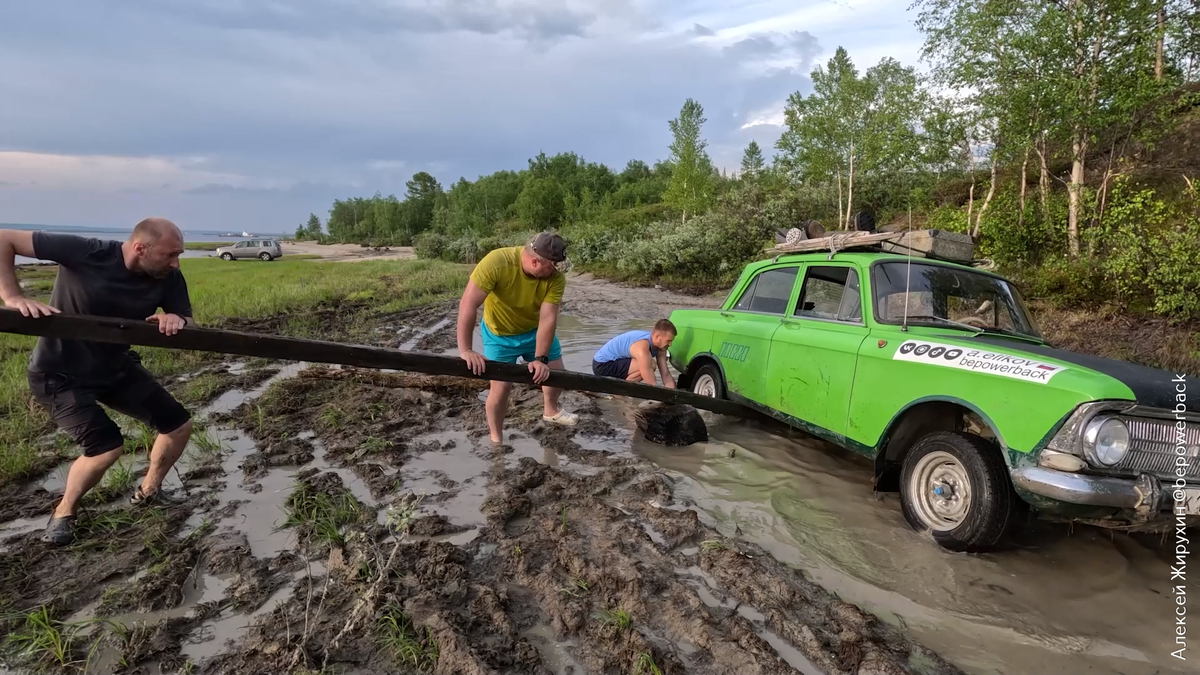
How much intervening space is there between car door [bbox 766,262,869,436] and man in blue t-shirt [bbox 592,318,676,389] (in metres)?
1.25

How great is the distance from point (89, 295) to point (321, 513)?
5.92 ft

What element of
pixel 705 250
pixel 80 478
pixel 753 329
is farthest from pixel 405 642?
pixel 705 250

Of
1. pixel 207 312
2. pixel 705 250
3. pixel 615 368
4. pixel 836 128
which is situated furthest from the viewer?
pixel 836 128

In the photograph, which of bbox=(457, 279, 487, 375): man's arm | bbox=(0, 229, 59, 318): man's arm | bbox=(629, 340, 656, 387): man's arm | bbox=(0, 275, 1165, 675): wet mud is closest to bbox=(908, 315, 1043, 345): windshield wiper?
bbox=(0, 275, 1165, 675): wet mud

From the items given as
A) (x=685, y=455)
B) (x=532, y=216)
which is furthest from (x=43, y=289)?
(x=532, y=216)

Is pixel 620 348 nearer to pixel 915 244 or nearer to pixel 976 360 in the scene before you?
pixel 915 244

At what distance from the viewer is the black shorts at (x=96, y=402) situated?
325 cm

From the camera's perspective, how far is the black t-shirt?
3184 millimetres

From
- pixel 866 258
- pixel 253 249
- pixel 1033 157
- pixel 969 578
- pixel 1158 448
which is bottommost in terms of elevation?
pixel 969 578

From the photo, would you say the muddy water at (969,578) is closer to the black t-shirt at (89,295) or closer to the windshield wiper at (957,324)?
the windshield wiper at (957,324)

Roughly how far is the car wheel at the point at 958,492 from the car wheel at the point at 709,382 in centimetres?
221

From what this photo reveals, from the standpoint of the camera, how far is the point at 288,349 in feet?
12.2

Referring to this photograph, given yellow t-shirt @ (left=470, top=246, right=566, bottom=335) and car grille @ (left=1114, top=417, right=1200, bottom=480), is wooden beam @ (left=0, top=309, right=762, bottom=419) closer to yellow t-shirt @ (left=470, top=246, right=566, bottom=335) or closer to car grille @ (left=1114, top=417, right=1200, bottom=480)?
yellow t-shirt @ (left=470, top=246, right=566, bottom=335)

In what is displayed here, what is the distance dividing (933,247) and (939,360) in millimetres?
1466
